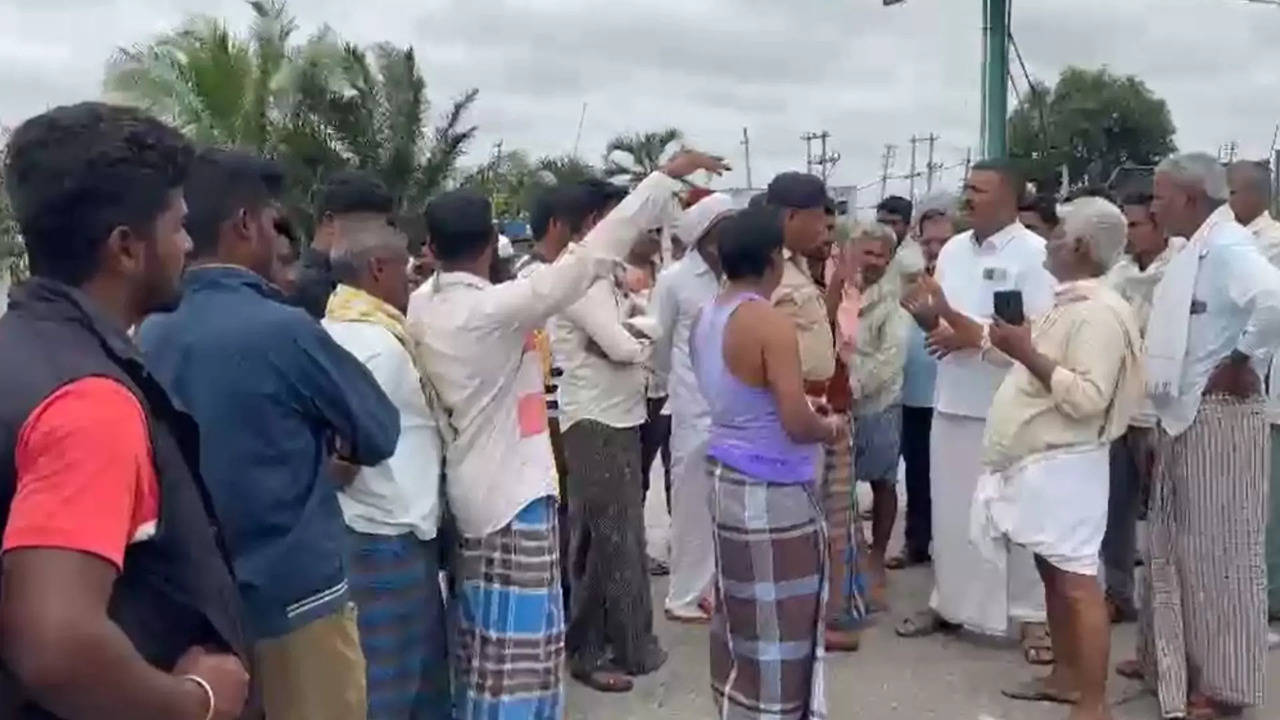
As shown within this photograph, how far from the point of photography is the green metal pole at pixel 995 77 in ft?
52.1

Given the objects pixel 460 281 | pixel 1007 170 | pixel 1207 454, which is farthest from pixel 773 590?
pixel 1007 170

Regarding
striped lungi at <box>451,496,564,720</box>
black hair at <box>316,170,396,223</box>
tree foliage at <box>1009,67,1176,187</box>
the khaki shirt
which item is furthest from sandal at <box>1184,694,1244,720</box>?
tree foliage at <box>1009,67,1176,187</box>

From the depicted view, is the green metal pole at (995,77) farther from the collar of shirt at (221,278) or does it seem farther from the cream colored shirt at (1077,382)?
the collar of shirt at (221,278)

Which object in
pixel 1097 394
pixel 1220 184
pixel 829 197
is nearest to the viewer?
pixel 1097 394

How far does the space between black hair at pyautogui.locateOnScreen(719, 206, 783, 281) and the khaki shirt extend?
117 cm

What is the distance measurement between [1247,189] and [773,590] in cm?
301

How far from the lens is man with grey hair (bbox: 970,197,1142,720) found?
14.5ft

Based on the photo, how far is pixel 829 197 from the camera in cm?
529

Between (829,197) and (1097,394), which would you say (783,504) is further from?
(829,197)

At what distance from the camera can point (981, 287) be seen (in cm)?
557

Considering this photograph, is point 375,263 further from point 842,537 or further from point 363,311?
point 842,537

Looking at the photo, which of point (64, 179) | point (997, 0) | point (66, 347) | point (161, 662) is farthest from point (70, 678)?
point (997, 0)

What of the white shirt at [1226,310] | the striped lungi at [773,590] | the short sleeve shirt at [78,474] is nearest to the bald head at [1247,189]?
the white shirt at [1226,310]

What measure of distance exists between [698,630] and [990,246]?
2.10m
